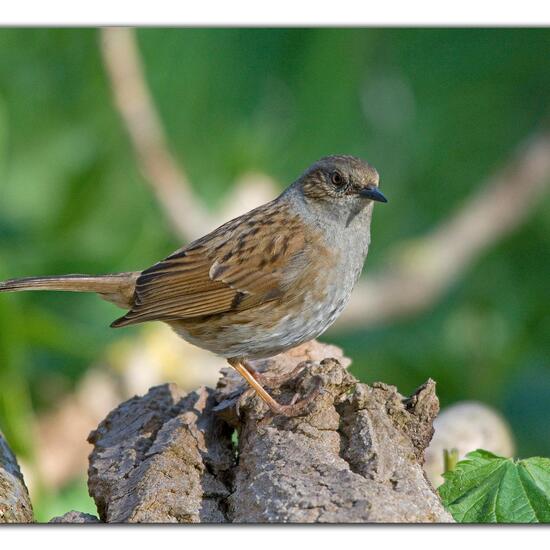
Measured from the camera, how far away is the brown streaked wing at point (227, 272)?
14.8 ft

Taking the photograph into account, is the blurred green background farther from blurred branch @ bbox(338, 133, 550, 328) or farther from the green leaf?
the green leaf

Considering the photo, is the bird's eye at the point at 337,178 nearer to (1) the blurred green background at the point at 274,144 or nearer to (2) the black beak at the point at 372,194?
(2) the black beak at the point at 372,194

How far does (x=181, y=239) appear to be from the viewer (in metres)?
7.32

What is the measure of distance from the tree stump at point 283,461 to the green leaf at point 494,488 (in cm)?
16

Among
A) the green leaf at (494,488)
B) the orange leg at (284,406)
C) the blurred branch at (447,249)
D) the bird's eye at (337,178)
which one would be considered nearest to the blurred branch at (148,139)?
the blurred branch at (447,249)

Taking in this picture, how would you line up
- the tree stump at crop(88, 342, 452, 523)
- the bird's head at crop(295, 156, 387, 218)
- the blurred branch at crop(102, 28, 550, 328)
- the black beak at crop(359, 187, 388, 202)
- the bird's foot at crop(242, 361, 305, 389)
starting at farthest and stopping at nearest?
the blurred branch at crop(102, 28, 550, 328) → the bird's head at crop(295, 156, 387, 218) → the black beak at crop(359, 187, 388, 202) → the bird's foot at crop(242, 361, 305, 389) → the tree stump at crop(88, 342, 452, 523)

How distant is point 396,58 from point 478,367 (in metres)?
2.26

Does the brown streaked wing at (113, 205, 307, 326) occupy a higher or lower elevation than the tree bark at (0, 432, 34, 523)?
higher

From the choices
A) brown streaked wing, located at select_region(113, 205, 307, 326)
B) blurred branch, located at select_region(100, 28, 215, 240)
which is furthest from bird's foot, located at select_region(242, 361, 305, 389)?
blurred branch, located at select_region(100, 28, 215, 240)

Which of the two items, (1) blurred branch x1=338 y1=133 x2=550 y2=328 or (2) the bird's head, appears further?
(1) blurred branch x1=338 y1=133 x2=550 y2=328

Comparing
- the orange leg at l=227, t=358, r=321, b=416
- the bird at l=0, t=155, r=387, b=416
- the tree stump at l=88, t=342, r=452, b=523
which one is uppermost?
the bird at l=0, t=155, r=387, b=416

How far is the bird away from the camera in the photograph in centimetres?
437

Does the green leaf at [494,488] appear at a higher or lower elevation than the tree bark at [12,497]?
lower

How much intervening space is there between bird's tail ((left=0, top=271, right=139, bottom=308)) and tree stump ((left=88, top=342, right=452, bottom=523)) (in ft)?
2.50
